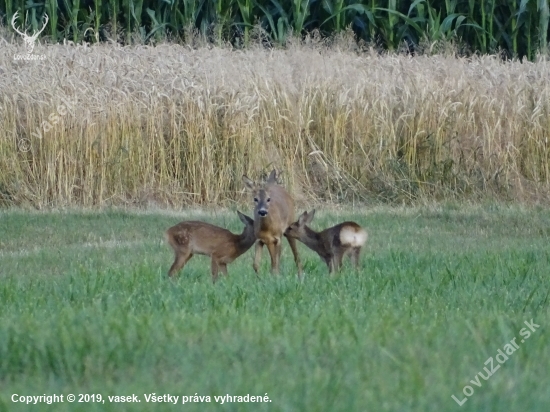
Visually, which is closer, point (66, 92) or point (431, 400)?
point (431, 400)

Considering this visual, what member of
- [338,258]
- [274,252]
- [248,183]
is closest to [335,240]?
[338,258]

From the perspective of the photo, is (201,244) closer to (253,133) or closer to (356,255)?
(356,255)

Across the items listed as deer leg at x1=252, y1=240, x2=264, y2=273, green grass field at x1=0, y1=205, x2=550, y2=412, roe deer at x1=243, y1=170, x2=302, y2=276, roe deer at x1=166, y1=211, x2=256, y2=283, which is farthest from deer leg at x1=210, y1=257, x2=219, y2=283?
deer leg at x1=252, y1=240, x2=264, y2=273

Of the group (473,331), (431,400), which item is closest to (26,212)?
(473,331)

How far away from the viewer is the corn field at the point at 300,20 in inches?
824

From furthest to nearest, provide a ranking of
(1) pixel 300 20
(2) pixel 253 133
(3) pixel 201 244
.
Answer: (1) pixel 300 20, (2) pixel 253 133, (3) pixel 201 244

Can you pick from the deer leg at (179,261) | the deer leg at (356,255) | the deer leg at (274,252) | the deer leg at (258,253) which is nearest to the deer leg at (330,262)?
the deer leg at (356,255)

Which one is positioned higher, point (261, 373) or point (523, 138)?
point (261, 373)

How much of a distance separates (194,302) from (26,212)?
21.4ft

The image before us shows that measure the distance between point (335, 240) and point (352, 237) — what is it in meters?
0.22

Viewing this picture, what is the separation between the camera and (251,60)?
53.7 feet

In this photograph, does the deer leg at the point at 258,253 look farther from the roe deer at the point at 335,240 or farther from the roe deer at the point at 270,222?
the roe deer at the point at 335,240

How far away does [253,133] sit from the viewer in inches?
567

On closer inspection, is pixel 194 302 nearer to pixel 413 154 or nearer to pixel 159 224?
pixel 159 224
